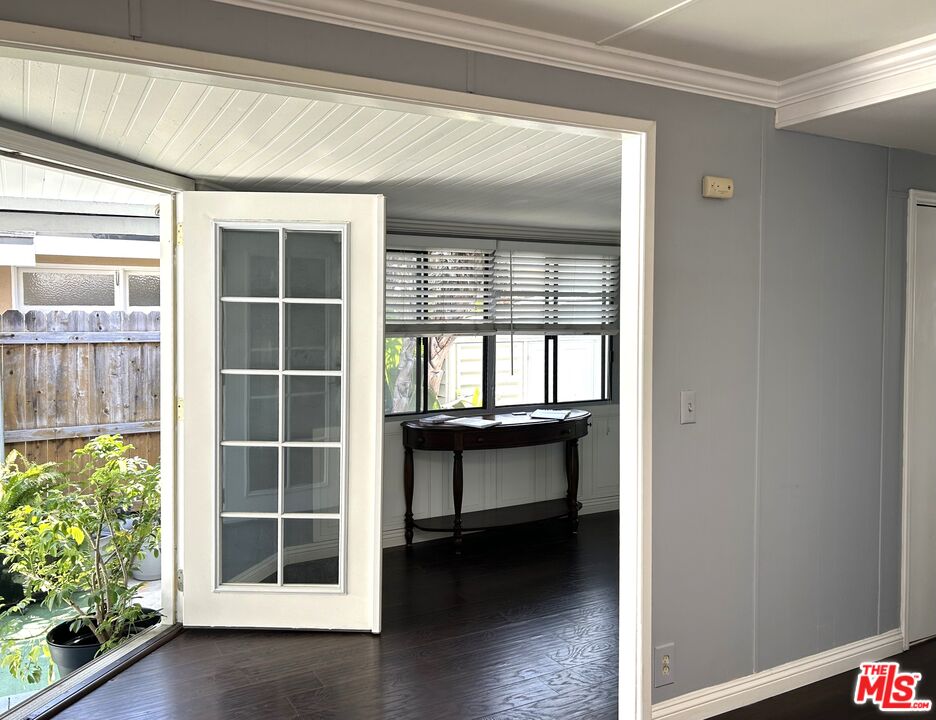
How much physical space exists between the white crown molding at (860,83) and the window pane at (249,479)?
2.61 m

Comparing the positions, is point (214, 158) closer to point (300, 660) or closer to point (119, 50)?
point (119, 50)

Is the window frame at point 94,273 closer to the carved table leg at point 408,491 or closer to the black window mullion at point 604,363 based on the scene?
the carved table leg at point 408,491

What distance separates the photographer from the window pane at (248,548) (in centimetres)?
349

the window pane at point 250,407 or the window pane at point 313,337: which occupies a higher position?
the window pane at point 313,337

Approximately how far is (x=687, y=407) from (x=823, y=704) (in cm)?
130

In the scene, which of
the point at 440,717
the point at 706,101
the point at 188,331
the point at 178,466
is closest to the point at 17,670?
the point at 178,466

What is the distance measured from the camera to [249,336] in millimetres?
3451

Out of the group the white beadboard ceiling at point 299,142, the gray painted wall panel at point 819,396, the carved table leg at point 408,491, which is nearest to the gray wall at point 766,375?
the gray painted wall panel at point 819,396

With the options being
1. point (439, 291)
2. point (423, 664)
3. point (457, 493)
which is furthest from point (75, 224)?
point (423, 664)

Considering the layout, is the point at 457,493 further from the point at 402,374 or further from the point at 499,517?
the point at 402,374

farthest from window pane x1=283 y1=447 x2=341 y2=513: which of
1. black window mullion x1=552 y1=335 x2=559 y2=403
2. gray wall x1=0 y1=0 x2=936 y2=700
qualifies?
black window mullion x1=552 y1=335 x2=559 y2=403

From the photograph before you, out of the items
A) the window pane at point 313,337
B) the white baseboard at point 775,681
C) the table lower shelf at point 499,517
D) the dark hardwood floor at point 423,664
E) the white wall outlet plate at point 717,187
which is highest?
the white wall outlet plate at point 717,187

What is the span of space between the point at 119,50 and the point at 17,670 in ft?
9.32

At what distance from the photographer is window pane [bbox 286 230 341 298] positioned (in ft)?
11.3
